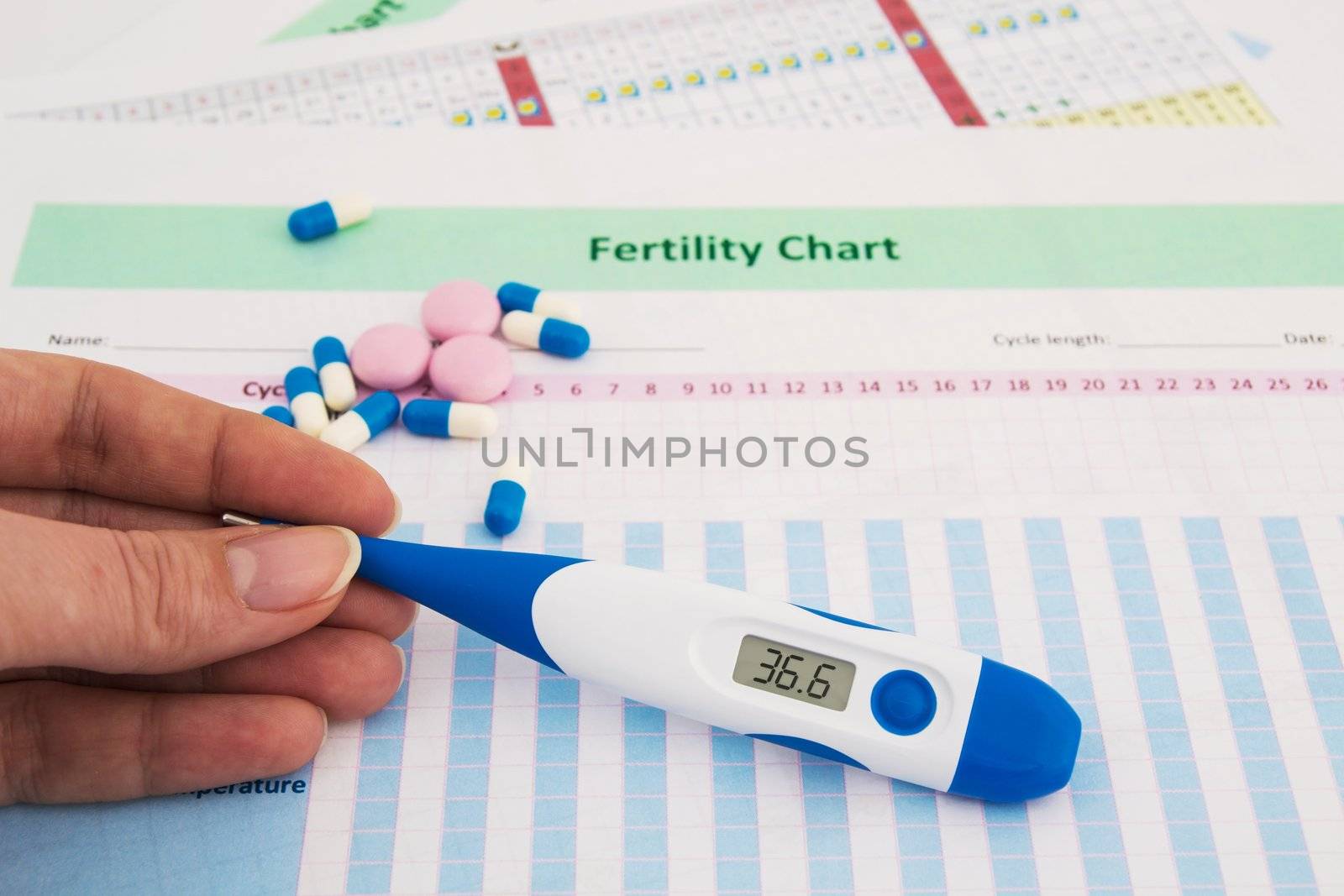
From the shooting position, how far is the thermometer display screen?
113 centimetres

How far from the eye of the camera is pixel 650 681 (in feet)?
3.72

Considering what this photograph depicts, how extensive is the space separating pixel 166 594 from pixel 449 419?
47 cm

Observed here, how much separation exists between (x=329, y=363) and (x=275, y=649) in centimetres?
43

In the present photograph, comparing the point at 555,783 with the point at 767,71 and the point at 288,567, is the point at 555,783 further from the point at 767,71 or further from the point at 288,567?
the point at 767,71

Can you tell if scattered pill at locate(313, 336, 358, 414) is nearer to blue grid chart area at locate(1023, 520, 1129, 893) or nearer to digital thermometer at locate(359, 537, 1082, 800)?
digital thermometer at locate(359, 537, 1082, 800)

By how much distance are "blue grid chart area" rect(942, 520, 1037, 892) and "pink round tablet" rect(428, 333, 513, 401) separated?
2.04 feet

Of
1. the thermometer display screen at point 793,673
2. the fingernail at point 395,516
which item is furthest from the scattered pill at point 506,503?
the thermometer display screen at point 793,673

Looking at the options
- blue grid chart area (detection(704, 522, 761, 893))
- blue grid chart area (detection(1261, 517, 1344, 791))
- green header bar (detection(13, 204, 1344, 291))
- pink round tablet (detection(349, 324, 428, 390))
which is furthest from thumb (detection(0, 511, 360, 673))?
blue grid chart area (detection(1261, 517, 1344, 791))

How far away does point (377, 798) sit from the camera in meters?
1.15

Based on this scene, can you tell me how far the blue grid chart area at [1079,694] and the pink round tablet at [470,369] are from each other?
28.2 inches

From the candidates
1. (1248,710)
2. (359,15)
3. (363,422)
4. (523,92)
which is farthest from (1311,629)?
(359,15)

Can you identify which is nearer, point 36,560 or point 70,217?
point 36,560

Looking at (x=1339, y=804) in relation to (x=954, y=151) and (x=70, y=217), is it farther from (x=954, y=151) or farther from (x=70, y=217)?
(x=70, y=217)

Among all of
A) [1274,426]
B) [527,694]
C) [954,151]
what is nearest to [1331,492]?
[1274,426]
